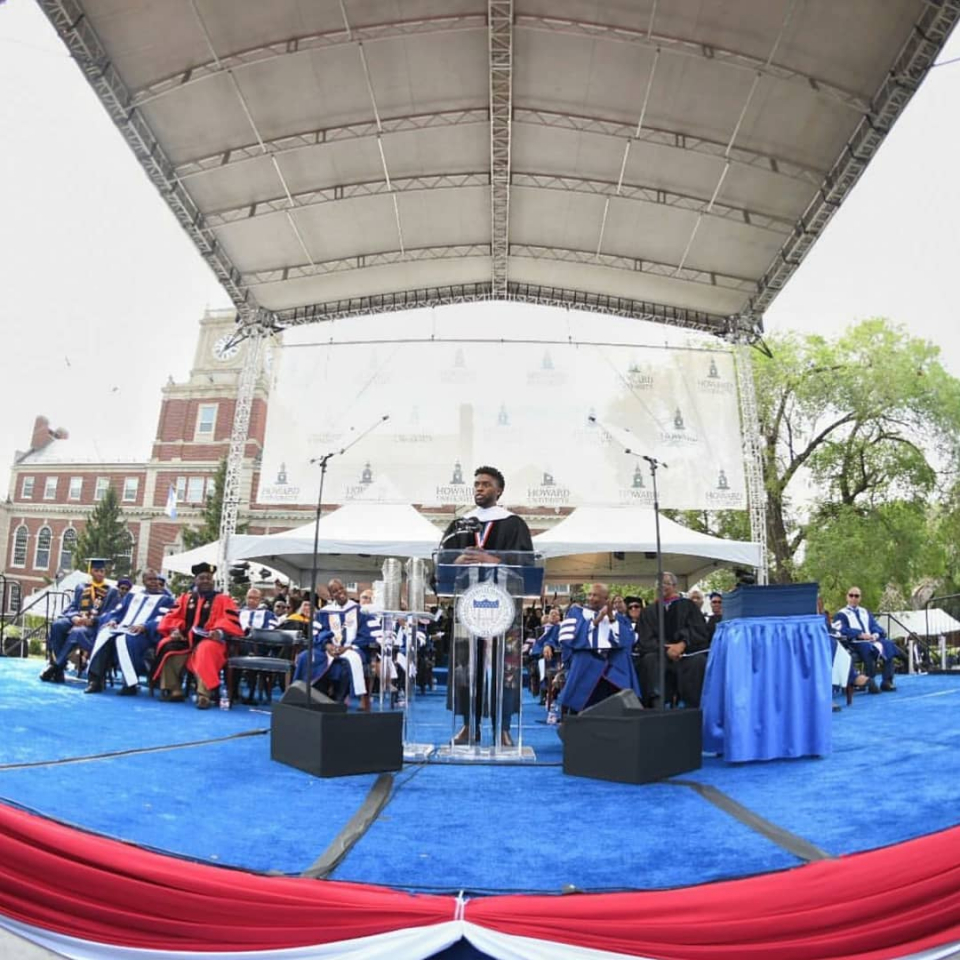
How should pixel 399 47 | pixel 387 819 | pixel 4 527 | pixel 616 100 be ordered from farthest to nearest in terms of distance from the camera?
1. pixel 4 527
2. pixel 616 100
3. pixel 399 47
4. pixel 387 819

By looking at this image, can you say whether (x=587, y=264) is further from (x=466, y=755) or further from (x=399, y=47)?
(x=466, y=755)

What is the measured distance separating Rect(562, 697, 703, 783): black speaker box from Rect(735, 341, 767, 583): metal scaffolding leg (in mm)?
8708

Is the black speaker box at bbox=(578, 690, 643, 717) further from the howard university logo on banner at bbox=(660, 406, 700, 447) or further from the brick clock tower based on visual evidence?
the brick clock tower

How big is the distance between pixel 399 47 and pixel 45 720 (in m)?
7.63

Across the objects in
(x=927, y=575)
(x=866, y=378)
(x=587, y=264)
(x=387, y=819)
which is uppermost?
(x=866, y=378)

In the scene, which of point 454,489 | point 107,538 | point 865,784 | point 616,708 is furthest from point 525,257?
point 107,538

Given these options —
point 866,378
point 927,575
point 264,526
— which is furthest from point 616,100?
point 264,526

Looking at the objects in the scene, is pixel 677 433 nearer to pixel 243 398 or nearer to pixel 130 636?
pixel 243 398

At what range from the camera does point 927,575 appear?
838 inches

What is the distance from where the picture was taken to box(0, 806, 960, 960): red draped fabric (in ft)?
6.55

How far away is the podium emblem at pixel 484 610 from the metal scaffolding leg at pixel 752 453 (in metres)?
8.73

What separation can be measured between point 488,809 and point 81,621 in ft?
22.5

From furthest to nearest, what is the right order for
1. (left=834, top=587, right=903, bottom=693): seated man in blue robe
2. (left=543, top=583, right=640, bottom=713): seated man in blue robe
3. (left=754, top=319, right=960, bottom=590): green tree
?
(left=754, top=319, right=960, bottom=590): green tree < (left=834, top=587, right=903, bottom=693): seated man in blue robe < (left=543, top=583, right=640, bottom=713): seated man in blue robe

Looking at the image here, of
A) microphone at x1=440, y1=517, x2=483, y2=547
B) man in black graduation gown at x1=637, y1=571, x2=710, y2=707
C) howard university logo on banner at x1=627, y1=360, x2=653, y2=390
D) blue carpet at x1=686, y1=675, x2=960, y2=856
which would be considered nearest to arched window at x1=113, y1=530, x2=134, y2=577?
howard university logo on banner at x1=627, y1=360, x2=653, y2=390
